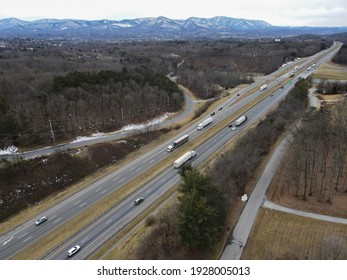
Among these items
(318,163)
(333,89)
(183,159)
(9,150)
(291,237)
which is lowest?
(183,159)

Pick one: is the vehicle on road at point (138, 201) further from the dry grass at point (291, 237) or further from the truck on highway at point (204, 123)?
the truck on highway at point (204, 123)

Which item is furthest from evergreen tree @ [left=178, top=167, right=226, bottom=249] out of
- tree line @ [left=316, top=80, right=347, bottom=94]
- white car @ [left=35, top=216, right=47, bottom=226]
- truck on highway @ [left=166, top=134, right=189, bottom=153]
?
tree line @ [left=316, top=80, right=347, bottom=94]

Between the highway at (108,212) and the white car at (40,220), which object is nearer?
the highway at (108,212)

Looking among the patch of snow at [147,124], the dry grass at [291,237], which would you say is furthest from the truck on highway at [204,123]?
the dry grass at [291,237]

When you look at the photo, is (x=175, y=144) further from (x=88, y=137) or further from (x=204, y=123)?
(x=88, y=137)

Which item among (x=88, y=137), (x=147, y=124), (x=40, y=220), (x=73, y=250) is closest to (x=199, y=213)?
(x=73, y=250)

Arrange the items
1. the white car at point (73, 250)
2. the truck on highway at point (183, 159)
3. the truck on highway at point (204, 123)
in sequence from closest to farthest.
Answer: the white car at point (73, 250), the truck on highway at point (183, 159), the truck on highway at point (204, 123)

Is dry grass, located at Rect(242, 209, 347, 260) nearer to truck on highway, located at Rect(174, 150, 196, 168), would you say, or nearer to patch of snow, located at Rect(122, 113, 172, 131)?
truck on highway, located at Rect(174, 150, 196, 168)

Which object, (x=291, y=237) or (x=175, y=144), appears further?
(x=175, y=144)

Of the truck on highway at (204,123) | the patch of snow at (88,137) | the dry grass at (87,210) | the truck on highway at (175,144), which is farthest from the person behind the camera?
the truck on highway at (204,123)
